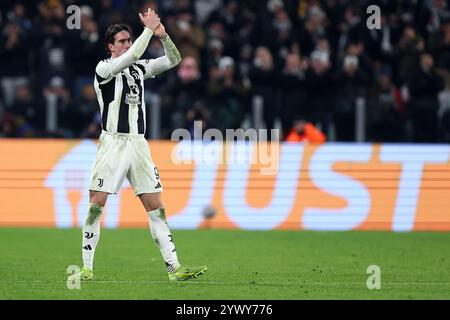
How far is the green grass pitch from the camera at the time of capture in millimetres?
11000

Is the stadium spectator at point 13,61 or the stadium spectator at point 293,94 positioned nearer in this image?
the stadium spectator at point 293,94

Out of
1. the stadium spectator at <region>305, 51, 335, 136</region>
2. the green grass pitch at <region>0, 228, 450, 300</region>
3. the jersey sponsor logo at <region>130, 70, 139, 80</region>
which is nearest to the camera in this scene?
the green grass pitch at <region>0, 228, 450, 300</region>

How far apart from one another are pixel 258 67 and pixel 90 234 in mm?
10477

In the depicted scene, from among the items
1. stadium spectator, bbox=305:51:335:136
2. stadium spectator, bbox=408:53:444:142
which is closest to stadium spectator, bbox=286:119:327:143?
stadium spectator, bbox=305:51:335:136

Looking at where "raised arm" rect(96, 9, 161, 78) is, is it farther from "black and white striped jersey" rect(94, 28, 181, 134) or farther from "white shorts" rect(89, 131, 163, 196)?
"white shorts" rect(89, 131, 163, 196)

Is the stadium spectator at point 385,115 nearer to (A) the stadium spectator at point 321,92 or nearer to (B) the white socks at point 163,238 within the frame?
(A) the stadium spectator at point 321,92

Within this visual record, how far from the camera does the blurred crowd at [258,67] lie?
2177cm

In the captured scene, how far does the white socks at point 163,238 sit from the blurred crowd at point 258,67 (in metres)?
8.70

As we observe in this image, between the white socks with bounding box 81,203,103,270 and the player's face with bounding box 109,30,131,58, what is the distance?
152 centimetres
